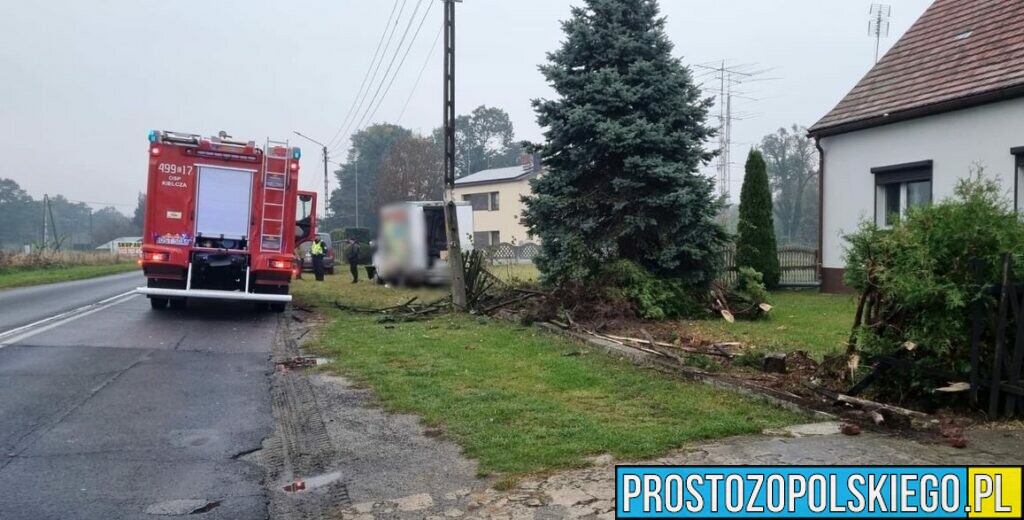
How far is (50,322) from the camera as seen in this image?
14.3 metres

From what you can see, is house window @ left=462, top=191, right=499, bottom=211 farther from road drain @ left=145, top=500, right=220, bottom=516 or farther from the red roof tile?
road drain @ left=145, top=500, right=220, bottom=516

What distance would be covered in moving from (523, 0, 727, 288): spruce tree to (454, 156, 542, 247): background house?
35.1 meters

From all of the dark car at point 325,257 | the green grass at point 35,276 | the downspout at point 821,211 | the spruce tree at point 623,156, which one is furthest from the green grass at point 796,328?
the green grass at point 35,276

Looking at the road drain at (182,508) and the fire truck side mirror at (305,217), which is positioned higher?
the fire truck side mirror at (305,217)

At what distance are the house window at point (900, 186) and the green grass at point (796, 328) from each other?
2.47 metres

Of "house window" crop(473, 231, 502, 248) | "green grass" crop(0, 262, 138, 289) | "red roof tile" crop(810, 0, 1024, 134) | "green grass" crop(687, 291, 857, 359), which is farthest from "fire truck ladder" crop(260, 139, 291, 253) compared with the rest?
"house window" crop(473, 231, 502, 248)

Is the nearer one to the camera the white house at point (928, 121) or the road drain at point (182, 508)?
the road drain at point (182, 508)

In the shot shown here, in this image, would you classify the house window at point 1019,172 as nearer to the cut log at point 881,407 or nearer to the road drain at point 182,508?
the cut log at point 881,407

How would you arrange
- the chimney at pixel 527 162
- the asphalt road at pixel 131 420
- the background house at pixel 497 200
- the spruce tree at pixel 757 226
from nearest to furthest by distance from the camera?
the asphalt road at pixel 131 420 → the spruce tree at pixel 757 226 → the background house at pixel 497 200 → the chimney at pixel 527 162

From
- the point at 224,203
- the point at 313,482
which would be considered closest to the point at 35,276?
the point at 224,203

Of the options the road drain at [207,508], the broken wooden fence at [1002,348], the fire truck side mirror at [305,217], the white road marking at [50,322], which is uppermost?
the fire truck side mirror at [305,217]

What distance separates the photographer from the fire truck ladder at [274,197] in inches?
602

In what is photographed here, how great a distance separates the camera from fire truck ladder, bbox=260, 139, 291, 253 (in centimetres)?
1528

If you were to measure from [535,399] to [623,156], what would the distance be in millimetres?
7588
